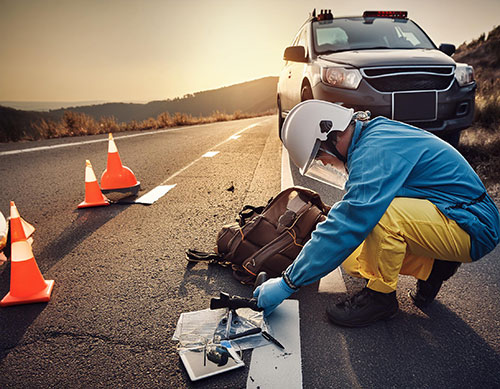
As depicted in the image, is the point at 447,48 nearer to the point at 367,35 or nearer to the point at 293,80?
the point at 367,35

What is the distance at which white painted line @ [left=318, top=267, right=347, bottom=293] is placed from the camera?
2752mm

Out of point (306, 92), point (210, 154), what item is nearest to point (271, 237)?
point (306, 92)

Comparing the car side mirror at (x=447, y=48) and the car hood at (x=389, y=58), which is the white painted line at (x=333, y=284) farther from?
the car side mirror at (x=447, y=48)

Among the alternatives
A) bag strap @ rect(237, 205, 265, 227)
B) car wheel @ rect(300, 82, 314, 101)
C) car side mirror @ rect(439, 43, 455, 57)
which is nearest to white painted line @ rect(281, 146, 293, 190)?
car wheel @ rect(300, 82, 314, 101)

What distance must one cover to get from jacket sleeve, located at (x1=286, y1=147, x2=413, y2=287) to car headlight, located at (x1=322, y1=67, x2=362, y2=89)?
11.0 ft

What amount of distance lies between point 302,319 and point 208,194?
3059 mm

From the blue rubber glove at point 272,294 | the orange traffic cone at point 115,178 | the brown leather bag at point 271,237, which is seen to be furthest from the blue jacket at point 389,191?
the orange traffic cone at point 115,178

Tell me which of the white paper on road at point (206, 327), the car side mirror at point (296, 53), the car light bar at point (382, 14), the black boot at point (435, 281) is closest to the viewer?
the white paper on road at point (206, 327)

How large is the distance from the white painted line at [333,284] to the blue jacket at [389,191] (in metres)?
0.68

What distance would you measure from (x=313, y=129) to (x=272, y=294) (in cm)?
107

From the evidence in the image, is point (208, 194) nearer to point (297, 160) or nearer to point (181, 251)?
point (181, 251)

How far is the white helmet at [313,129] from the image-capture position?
7.47ft

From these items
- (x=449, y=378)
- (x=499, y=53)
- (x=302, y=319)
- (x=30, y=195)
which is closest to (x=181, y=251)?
(x=302, y=319)

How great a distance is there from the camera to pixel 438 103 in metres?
5.16
